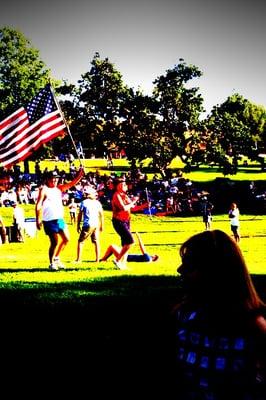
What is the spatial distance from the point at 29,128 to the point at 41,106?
0.72m

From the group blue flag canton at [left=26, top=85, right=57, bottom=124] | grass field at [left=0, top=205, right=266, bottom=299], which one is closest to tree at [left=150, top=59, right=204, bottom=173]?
grass field at [left=0, top=205, right=266, bottom=299]

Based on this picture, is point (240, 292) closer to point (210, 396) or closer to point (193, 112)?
point (210, 396)

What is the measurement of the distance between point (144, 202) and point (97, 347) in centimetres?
3104

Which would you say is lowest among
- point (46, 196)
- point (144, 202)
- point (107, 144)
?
point (144, 202)

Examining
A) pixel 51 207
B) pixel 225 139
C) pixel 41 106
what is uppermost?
pixel 225 139

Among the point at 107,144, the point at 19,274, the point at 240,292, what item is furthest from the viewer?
the point at 107,144

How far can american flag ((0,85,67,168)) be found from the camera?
1117 centimetres

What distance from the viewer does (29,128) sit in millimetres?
11367

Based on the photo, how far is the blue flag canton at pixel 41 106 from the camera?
11.6 metres

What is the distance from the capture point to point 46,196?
8984 mm

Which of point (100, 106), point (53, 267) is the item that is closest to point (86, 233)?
point (53, 267)

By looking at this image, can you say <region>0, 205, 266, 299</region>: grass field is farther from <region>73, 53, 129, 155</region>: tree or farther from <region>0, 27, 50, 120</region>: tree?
<region>0, 27, 50, 120</region>: tree

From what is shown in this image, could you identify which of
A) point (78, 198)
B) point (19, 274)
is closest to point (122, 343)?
point (19, 274)

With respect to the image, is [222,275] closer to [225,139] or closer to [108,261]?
[108,261]
